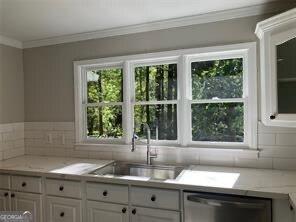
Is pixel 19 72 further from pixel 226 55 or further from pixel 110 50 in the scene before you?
pixel 226 55

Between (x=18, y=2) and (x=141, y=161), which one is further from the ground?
(x=18, y=2)

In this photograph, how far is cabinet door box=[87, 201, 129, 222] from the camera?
2153mm

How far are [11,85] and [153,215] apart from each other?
232 centimetres

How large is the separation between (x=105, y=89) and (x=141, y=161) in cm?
93

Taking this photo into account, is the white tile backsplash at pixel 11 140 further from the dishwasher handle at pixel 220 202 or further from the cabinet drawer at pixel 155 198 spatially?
the dishwasher handle at pixel 220 202

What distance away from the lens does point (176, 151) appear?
260cm

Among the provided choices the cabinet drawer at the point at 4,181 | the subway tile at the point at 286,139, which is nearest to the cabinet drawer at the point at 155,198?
the subway tile at the point at 286,139

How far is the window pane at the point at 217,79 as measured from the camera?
2.46 m

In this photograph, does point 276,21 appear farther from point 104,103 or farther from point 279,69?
point 104,103

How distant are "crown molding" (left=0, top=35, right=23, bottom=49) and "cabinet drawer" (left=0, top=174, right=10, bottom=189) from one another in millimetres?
1528

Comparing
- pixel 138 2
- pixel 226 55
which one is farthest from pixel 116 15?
pixel 226 55

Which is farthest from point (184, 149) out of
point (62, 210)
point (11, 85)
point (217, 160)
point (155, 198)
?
point (11, 85)

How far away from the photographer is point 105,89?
299 cm

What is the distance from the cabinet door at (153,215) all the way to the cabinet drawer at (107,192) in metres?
0.13
